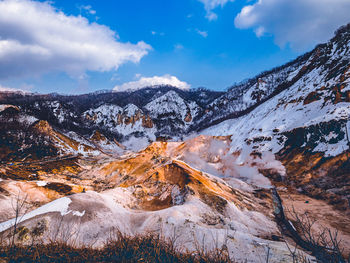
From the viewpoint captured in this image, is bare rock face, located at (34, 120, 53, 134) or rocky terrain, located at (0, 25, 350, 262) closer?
rocky terrain, located at (0, 25, 350, 262)

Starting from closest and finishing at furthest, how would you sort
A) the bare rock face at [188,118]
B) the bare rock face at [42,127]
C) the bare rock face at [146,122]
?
the bare rock face at [42,127] → the bare rock face at [146,122] → the bare rock face at [188,118]

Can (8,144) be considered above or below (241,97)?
below

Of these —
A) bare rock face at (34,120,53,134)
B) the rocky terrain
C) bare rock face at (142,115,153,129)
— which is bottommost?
the rocky terrain

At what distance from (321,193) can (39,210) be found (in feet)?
83.0

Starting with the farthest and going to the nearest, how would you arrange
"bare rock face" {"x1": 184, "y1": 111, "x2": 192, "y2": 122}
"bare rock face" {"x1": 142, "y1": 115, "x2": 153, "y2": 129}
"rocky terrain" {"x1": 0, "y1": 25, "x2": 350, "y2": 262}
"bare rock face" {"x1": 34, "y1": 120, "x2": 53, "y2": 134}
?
1. "bare rock face" {"x1": 184, "y1": 111, "x2": 192, "y2": 122}
2. "bare rock face" {"x1": 142, "y1": 115, "x2": 153, "y2": 129}
3. "bare rock face" {"x1": 34, "y1": 120, "x2": 53, "y2": 134}
4. "rocky terrain" {"x1": 0, "y1": 25, "x2": 350, "y2": 262}

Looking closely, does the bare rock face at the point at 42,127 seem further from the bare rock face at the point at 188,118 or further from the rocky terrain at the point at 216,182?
the bare rock face at the point at 188,118

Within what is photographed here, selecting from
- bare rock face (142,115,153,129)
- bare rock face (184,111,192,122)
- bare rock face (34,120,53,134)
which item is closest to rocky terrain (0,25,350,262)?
bare rock face (34,120,53,134)

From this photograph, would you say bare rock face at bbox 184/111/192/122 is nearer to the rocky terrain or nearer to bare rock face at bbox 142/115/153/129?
bare rock face at bbox 142/115/153/129

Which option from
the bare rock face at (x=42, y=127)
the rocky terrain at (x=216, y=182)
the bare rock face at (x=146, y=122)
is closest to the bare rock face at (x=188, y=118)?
the bare rock face at (x=146, y=122)

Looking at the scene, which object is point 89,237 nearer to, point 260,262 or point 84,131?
point 260,262

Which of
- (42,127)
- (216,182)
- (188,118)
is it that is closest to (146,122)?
(188,118)

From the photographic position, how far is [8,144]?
155 ft

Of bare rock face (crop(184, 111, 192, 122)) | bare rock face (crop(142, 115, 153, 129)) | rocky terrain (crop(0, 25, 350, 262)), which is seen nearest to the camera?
rocky terrain (crop(0, 25, 350, 262))

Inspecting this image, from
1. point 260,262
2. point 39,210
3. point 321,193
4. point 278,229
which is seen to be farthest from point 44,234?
point 321,193
